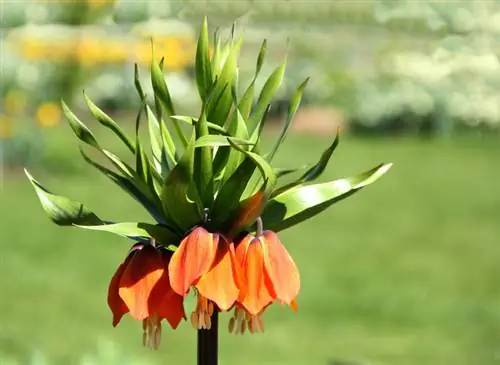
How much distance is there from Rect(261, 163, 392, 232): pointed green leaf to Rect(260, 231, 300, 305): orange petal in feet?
0.09

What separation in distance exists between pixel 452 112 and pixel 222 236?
7761 mm

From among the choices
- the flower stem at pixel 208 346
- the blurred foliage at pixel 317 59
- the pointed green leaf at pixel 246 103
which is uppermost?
the blurred foliage at pixel 317 59

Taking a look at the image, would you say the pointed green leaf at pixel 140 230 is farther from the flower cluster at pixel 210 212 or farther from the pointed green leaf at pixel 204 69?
the pointed green leaf at pixel 204 69

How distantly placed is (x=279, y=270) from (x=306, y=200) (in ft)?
0.23

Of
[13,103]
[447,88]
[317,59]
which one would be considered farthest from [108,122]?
[317,59]

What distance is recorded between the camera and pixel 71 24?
25.7 ft

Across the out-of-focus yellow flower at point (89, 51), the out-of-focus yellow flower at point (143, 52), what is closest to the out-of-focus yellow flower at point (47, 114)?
the out-of-focus yellow flower at point (89, 51)

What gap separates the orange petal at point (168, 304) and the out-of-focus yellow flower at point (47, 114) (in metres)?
6.09

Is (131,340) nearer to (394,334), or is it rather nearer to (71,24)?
(394,334)

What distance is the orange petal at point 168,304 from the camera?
97 centimetres

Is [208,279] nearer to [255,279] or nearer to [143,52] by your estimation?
[255,279]

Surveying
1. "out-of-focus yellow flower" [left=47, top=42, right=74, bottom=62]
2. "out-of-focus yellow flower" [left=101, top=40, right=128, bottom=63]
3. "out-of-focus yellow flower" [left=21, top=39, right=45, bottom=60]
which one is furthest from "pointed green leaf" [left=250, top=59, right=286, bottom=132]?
"out-of-focus yellow flower" [left=101, top=40, right=128, bottom=63]

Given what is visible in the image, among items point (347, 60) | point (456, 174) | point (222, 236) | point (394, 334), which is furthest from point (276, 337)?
point (347, 60)

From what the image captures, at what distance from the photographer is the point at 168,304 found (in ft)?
3.20
